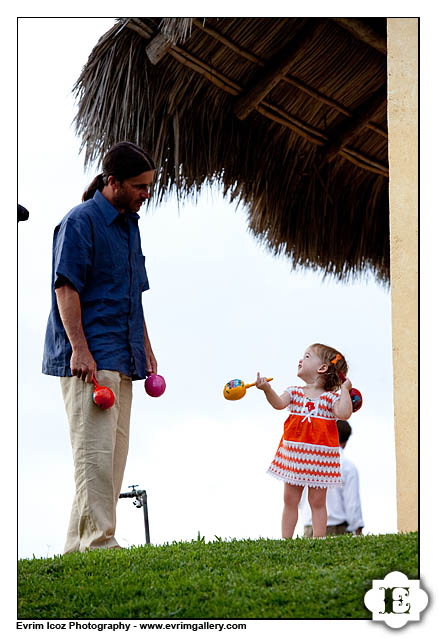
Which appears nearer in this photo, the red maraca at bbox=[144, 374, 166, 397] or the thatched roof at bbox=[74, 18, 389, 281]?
the red maraca at bbox=[144, 374, 166, 397]

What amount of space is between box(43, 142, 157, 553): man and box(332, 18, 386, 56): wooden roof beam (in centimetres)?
146

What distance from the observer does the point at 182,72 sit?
4770mm

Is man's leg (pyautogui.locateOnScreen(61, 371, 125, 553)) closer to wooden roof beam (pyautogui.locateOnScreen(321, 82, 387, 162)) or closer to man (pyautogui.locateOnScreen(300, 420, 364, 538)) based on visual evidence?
man (pyautogui.locateOnScreen(300, 420, 364, 538))

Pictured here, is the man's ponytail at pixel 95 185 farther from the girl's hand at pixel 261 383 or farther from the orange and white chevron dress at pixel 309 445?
the orange and white chevron dress at pixel 309 445

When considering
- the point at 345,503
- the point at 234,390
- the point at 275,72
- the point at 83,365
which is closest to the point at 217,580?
the point at 83,365

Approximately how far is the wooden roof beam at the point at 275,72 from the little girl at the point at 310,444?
5.59ft

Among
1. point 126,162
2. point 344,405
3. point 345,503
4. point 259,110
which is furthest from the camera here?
point 259,110

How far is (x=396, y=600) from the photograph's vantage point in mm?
2486

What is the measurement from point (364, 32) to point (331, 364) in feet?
5.59

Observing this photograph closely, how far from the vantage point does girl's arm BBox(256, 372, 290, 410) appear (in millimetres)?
3979

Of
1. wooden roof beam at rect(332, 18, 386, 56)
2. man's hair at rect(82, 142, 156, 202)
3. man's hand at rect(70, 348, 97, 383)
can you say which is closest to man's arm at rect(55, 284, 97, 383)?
man's hand at rect(70, 348, 97, 383)

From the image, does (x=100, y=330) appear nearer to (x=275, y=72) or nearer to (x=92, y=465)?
(x=92, y=465)

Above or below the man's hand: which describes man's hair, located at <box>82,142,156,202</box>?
above

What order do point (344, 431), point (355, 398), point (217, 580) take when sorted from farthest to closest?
point (344, 431)
point (355, 398)
point (217, 580)
